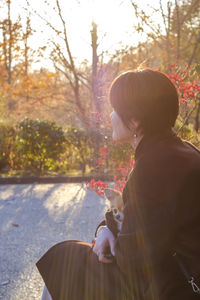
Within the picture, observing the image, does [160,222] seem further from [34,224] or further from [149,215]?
[34,224]

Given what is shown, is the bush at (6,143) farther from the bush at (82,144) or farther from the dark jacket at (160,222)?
the dark jacket at (160,222)

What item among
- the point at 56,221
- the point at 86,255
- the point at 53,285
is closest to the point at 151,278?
the point at 86,255

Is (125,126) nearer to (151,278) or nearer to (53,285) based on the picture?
(151,278)

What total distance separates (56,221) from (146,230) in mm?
3163

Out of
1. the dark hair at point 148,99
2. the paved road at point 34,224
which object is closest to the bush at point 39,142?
the paved road at point 34,224

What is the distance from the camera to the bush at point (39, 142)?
22.7 feet

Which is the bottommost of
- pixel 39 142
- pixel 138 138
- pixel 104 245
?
pixel 39 142

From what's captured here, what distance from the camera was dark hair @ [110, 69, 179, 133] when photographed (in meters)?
1.35

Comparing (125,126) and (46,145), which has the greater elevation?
(125,126)

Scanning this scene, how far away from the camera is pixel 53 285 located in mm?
1591

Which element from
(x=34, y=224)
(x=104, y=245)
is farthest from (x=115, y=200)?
(x=34, y=224)

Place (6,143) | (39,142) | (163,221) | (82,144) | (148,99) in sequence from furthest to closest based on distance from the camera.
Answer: (6,143), (82,144), (39,142), (148,99), (163,221)

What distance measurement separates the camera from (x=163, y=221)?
47.8 inches

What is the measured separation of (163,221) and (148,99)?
1.62 ft
